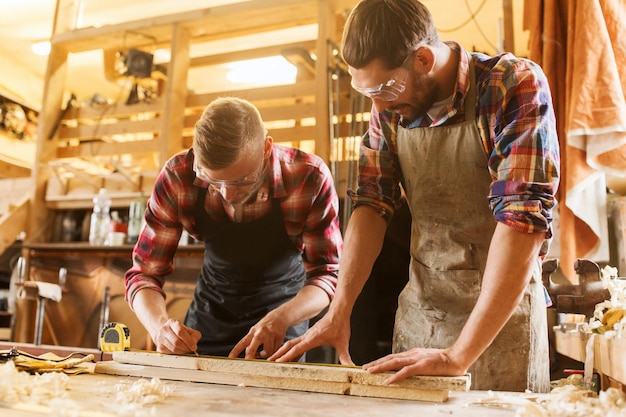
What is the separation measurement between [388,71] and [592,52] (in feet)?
4.27

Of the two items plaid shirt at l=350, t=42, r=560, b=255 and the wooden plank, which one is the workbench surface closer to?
the wooden plank

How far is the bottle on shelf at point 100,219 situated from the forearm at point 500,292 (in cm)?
349

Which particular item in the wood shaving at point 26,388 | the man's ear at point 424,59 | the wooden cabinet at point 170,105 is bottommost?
the wood shaving at point 26,388

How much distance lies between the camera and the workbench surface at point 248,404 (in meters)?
0.98

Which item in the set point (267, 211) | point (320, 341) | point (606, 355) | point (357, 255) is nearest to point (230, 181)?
point (267, 211)

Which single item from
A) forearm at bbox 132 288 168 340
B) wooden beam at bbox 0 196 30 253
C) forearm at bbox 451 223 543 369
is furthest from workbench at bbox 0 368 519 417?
wooden beam at bbox 0 196 30 253

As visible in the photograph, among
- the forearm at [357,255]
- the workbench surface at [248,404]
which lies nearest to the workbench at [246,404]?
the workbench surface at [248,404]

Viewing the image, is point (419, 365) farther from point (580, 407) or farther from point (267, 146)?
point (267, 146)

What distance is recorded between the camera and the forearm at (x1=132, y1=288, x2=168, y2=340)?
1.83 metres

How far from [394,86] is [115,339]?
1.10m

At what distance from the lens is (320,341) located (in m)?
1.54

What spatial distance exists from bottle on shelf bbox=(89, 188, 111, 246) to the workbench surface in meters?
3.10

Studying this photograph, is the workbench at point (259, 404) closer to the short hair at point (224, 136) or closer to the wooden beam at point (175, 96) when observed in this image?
the short hair at point (224, 136)

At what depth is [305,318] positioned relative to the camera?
1.93 meters
